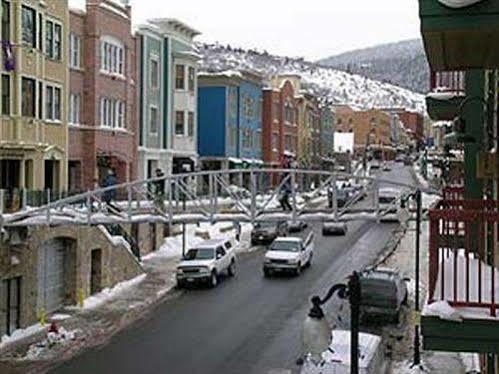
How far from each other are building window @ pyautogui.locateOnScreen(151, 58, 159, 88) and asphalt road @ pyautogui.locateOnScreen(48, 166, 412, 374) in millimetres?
14697

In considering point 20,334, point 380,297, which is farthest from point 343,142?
point 20,334

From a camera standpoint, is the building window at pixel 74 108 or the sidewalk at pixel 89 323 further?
the building window at pixel 74 108

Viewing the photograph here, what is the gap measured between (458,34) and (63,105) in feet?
109

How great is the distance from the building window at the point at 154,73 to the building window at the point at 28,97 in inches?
797

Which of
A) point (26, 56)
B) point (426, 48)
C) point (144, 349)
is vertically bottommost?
point (144, 349)

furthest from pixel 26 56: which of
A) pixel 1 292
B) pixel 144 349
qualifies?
pixel 144 349

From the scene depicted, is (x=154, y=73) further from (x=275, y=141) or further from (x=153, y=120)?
(x=275, y=141)

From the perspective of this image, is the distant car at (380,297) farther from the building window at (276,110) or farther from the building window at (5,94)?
the building window at (276,110)

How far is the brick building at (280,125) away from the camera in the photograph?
8956 centimetres

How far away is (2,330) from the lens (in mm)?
28000

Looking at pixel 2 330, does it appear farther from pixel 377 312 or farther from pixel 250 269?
pixel 250 269

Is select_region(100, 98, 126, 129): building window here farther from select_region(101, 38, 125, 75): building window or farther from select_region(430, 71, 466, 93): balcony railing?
select_region(430, 71, 466, 93): balcony railing

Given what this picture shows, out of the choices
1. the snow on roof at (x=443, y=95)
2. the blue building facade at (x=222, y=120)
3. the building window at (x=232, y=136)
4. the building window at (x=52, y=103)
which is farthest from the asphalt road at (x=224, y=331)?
the building window at (x=232, y=136)

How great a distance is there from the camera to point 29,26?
3456 cm
